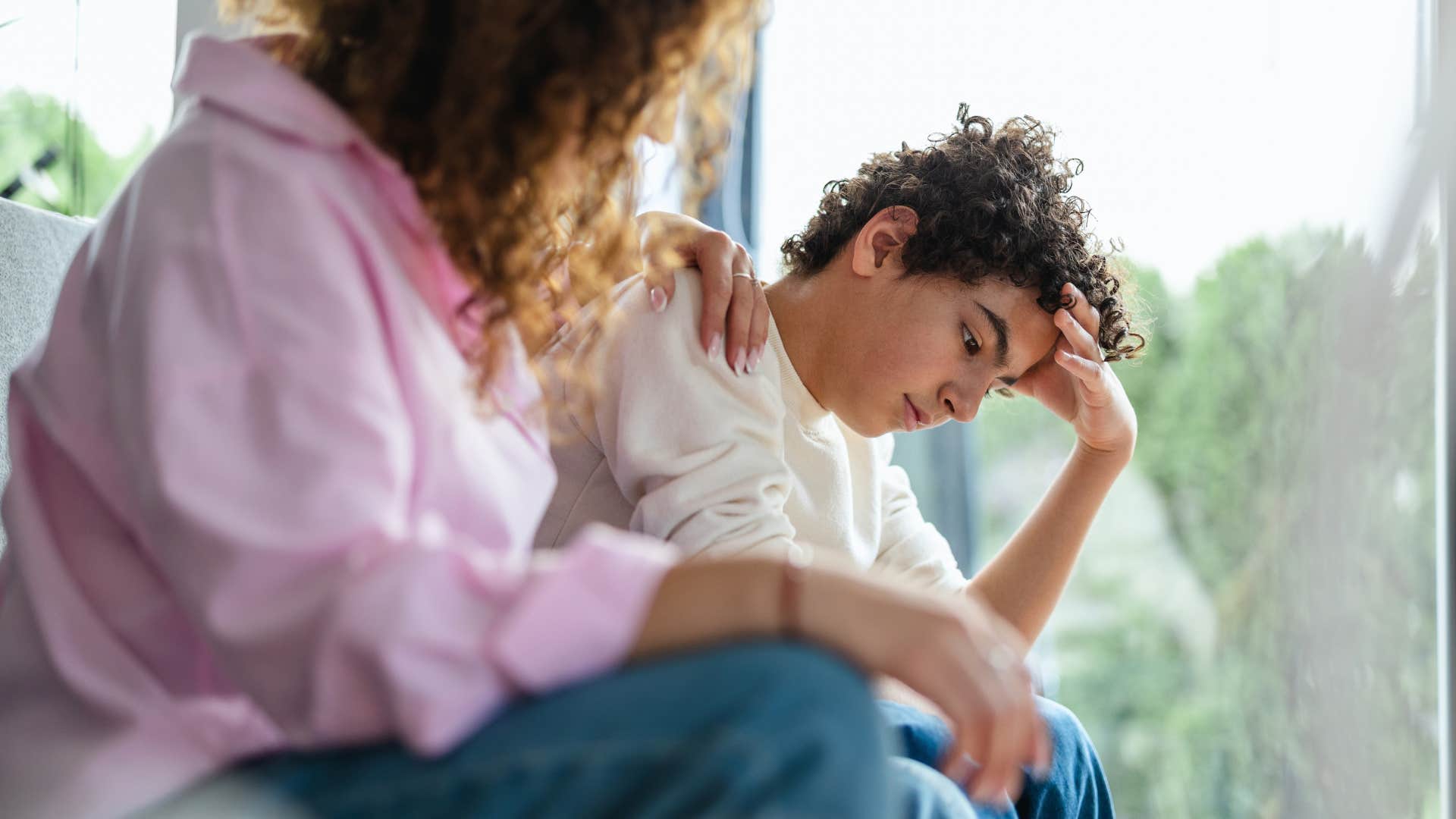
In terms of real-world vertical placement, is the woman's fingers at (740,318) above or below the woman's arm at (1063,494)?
above

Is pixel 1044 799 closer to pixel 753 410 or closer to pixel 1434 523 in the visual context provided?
pixel 753 410

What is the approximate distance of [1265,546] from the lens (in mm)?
2264

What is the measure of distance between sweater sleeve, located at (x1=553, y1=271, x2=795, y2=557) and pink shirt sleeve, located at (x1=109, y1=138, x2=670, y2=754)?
0.47m

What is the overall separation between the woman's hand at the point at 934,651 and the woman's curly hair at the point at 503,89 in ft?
0.87

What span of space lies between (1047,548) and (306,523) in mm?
→ 1005

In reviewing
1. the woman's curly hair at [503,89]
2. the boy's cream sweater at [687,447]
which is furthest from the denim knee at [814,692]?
the boy's cream sweater at [687,447]

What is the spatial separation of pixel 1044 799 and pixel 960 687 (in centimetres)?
57

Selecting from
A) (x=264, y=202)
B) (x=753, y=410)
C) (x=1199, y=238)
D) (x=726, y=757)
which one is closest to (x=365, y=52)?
(x=264, y=202)

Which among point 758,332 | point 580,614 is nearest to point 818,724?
point 580,614

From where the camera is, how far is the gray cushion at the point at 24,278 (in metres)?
1.09

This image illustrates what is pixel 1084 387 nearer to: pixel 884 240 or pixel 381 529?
pixel 884 240

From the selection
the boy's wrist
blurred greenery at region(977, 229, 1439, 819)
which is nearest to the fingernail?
the boy's wrist

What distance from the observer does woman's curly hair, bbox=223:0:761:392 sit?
0.72 metres

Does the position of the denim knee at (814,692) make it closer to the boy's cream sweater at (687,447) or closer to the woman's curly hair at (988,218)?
the boy's cream sweater at (687,447)
